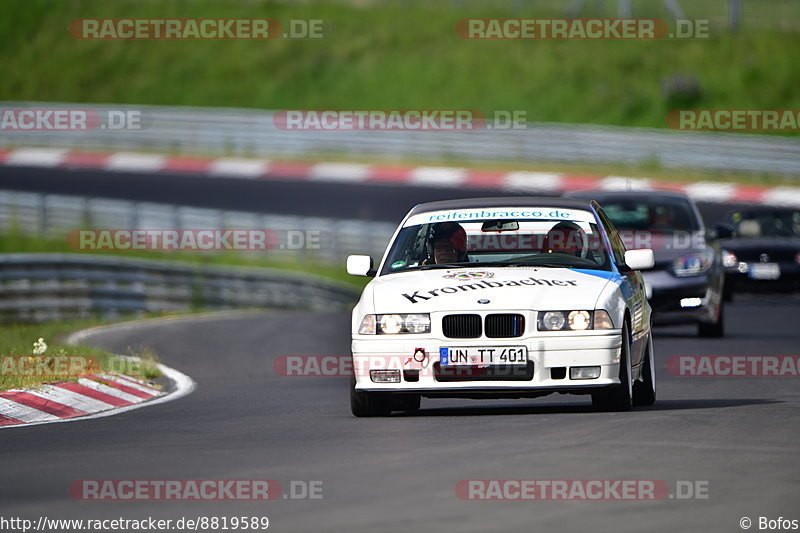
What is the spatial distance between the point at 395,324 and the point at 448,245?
121 centimetres

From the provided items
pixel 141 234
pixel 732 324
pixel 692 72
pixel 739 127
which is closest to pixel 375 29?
pixel 692 72

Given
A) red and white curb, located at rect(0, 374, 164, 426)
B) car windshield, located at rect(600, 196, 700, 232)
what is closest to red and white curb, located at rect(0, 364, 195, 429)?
red and white curb, located at rect(0, 374, 164, 426)

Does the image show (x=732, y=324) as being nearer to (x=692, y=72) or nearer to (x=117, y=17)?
(x=692, y=72)

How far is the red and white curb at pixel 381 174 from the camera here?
3456 cm

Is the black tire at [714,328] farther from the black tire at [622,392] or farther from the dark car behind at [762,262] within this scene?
the black tire at [622,392]

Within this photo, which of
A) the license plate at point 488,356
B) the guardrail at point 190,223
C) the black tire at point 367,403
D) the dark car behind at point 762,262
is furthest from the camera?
the guardrail at point 190,223

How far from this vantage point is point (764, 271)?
945 inches

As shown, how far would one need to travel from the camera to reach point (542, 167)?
38.7 metres

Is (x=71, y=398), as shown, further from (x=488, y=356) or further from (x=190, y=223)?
(x=190, y=223)

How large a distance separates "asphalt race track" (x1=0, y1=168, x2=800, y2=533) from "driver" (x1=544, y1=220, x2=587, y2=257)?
1.08 metres

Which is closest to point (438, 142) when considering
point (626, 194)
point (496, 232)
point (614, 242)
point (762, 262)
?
point (762, 262)

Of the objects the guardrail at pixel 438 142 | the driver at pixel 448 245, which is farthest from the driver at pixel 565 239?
the guardrail at pixel 438 142

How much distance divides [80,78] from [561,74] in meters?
16.0

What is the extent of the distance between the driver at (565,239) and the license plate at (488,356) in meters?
1.43
